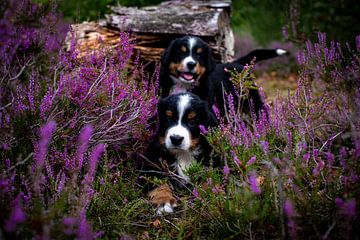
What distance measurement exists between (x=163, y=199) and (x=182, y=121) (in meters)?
0.70

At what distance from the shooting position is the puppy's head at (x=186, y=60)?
533cm

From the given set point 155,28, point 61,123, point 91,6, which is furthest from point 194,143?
point 91,6

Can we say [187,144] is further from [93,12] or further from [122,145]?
[93,12]

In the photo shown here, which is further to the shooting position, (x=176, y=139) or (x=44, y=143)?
(x=176, y=139)

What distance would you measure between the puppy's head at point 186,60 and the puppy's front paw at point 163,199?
6.60 ft

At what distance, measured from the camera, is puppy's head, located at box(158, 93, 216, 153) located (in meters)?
3.65

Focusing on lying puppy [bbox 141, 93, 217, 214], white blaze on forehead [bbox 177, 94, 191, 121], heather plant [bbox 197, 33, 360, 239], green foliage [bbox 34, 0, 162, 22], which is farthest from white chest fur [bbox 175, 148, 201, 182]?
green foliage [bbox 34, 0, 162, 22]

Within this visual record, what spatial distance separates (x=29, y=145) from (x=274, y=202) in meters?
1.78

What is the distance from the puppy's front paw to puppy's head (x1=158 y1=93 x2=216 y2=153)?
367 millimetres

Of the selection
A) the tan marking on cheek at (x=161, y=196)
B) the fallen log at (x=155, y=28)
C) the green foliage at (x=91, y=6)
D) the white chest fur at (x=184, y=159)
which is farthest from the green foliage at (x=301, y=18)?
the tan marking on cheek at (x=161, y=196)

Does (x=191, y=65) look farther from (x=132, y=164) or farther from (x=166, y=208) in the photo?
(x=166, y=208)

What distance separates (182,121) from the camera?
12.5 feet

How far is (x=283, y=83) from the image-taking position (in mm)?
9172

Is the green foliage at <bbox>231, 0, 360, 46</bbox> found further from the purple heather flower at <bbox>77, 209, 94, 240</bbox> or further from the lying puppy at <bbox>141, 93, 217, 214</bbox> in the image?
the purple heather flower at <bbox>77, 209, 94, 240</bbox>
